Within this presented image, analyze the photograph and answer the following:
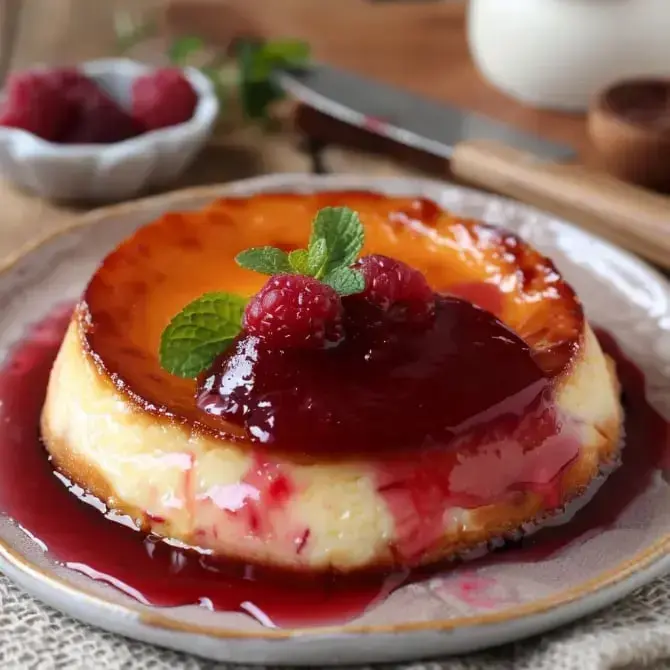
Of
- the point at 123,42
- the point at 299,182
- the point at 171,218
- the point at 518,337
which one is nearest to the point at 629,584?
the point at 518,337

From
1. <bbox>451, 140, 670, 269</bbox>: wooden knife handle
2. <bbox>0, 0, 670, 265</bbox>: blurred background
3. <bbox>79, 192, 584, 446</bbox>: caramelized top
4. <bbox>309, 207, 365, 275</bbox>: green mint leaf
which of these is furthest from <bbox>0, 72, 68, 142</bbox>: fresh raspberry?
<bbox>309, 207, 365, 275</bbox>: green mint leaf

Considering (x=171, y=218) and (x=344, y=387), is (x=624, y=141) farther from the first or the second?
(x=344, y=387)

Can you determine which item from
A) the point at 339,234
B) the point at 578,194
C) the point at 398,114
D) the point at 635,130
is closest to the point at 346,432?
the point at 339,234

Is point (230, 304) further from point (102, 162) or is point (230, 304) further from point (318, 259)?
point (102, 162)

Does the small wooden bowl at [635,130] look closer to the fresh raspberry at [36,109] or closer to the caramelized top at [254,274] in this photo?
the caramelized top at [254,274]

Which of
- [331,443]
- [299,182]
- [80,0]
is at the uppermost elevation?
[331,443]

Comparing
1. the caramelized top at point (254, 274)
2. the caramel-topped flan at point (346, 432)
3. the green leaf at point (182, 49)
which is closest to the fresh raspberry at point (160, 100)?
the green leaf at point (182, 49)
